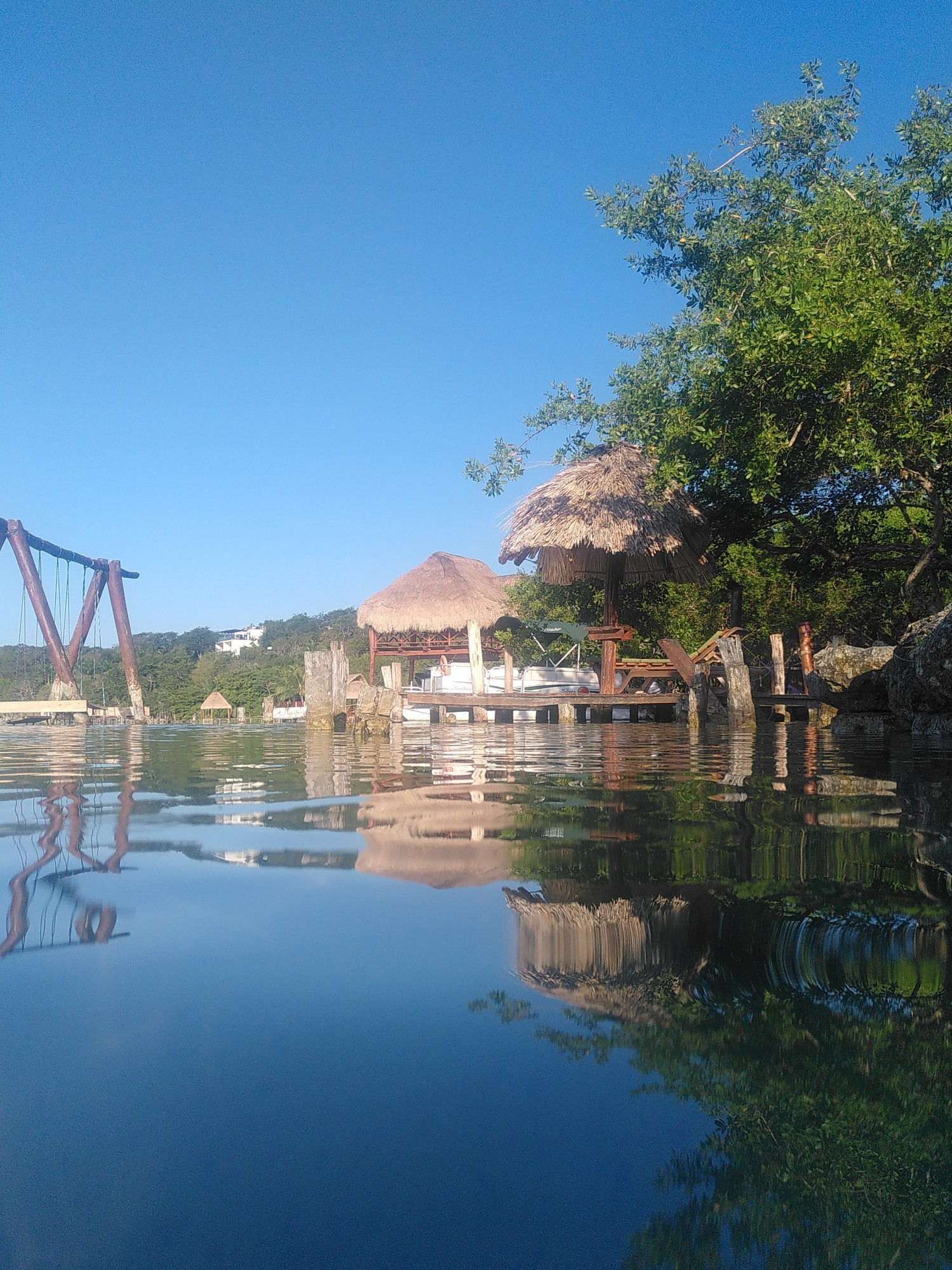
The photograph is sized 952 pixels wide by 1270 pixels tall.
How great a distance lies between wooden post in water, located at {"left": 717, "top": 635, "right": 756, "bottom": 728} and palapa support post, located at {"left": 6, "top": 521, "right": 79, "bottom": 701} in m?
24.7

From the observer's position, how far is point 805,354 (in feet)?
26.2

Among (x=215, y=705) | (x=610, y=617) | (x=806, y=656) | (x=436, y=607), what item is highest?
(x=436, y=607)

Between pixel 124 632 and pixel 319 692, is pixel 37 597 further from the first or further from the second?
pixel 319 692

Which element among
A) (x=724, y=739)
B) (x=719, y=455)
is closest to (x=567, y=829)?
(x=724, y=739)

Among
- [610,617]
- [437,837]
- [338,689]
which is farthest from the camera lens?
[338,689]

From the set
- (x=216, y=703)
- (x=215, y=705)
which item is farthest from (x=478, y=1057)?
(x=216, y=703)

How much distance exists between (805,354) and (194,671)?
5837 cm

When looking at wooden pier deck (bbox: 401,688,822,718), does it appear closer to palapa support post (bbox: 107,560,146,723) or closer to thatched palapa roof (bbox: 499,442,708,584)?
thatched palapa roof (bbox: 499,442,708,584)

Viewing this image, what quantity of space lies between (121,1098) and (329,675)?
624 inches

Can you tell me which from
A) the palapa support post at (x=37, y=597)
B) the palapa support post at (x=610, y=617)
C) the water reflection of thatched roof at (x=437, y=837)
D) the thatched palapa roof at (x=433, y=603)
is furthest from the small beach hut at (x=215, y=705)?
the water reflection of thatched roof at (x=437, y=837)

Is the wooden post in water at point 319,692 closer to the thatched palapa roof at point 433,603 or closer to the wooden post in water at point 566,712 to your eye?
the wooden post in water at point 566,712

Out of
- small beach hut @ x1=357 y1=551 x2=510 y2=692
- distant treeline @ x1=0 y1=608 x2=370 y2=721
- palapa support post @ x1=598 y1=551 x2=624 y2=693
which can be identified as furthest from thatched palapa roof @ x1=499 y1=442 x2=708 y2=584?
distant treeline @ x1=0 y1=608 x2=370 y2=721

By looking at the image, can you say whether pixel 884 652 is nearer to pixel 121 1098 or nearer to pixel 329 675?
pixel 329 675

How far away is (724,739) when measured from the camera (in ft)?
27.1
